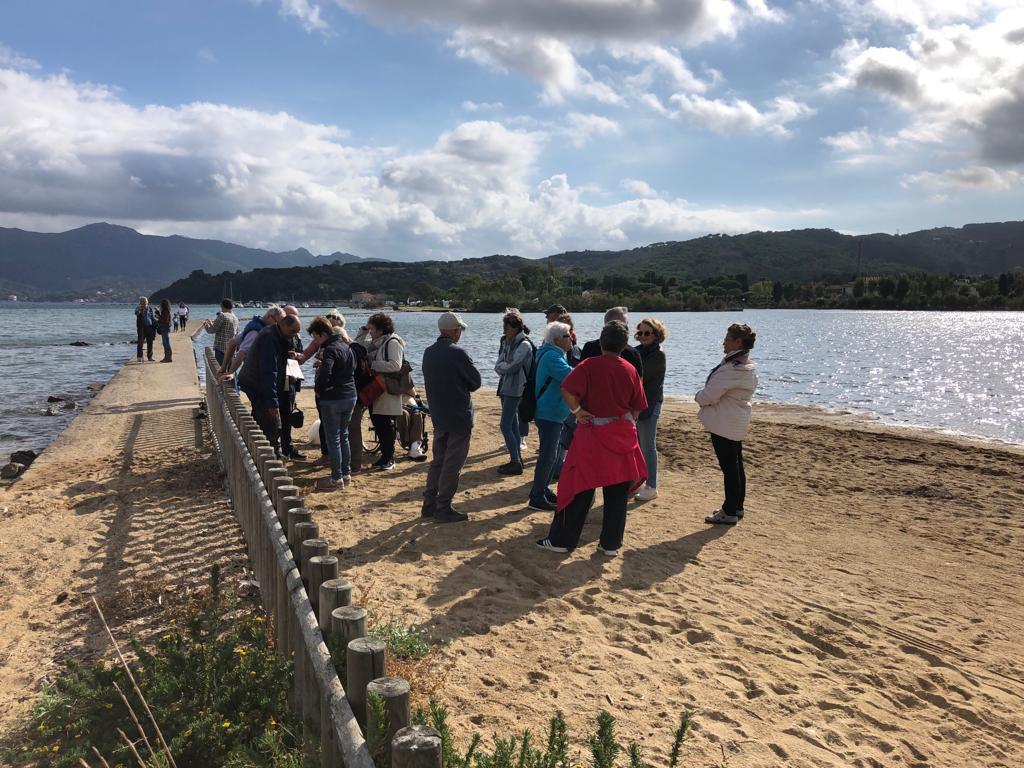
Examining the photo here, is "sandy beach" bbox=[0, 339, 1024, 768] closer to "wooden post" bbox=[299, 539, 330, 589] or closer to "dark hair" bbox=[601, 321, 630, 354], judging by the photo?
"wooden post" bbox=[299, 539, 330, 589]

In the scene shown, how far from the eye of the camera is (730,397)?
6402 millimetres

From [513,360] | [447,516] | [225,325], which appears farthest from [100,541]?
[225,325]

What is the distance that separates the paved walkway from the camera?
407 cm

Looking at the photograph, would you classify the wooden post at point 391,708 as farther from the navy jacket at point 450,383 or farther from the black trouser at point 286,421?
the black trouser at point 286,421

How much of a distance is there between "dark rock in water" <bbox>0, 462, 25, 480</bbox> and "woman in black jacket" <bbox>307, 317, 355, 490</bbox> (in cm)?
466

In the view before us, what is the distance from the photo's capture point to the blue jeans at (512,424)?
7.87 metres

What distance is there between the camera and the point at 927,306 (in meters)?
150

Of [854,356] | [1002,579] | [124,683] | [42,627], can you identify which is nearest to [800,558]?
[1002,579]

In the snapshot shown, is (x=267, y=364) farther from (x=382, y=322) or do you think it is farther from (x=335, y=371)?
(x=382, y=322)

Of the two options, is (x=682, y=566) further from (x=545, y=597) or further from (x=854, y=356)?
(x=854, y=356)

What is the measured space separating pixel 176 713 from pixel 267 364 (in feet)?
16.8

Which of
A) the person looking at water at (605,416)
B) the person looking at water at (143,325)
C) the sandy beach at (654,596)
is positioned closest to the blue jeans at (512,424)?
the sandy beach at (654,596)

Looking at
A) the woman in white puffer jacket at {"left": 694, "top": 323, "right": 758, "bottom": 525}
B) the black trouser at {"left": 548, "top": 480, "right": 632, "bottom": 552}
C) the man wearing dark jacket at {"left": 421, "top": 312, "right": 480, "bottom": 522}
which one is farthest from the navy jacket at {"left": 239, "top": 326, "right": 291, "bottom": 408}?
the woman in white puffer jacket at {"left": 694, "top": 323, "right": 758, "bottom": 525}

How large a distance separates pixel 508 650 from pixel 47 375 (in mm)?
26362
